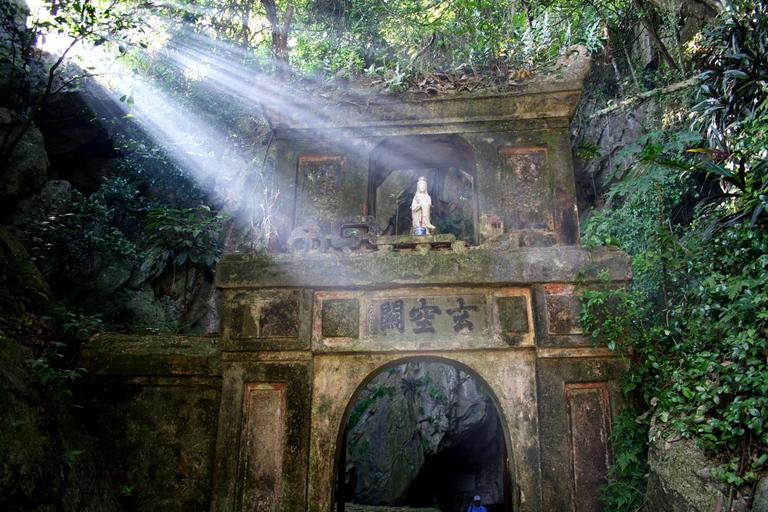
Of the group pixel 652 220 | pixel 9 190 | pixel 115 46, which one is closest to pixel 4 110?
pixel 9 190

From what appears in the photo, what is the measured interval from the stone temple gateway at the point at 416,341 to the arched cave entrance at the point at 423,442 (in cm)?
771

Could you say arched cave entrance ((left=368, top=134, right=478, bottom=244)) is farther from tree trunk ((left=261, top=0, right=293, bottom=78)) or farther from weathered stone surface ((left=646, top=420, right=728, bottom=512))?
weathered stone surface ((left=646, top=420, right=728, bottom=512))

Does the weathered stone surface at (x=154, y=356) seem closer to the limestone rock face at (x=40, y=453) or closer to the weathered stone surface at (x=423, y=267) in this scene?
the limestone rock face at (x=40, y=453)

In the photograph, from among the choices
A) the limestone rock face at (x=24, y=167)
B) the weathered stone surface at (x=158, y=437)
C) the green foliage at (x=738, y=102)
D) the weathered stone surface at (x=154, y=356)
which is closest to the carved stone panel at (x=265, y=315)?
the weathered stone surface at (x=154, y=356)

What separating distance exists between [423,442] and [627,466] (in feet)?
31.1

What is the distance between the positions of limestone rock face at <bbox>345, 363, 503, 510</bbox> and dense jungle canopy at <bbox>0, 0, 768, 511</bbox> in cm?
493

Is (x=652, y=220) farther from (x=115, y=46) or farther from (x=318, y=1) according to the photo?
(x=115, y=46)

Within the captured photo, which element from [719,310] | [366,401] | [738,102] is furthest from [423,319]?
[366,401]

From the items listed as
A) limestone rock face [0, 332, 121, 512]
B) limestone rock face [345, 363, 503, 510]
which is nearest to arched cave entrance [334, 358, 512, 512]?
limestone rock face [345, 363, 503, 510]

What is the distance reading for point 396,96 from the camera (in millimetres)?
6504

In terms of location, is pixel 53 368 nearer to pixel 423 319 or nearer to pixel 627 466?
pixel 423 319

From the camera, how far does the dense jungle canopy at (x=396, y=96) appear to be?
471 cm

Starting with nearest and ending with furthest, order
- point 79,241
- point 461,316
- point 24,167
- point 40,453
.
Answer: point 40,453, point 461,316, point 79,241, point 24,167

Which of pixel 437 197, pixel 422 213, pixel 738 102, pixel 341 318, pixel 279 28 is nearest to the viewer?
pixel 341 318
